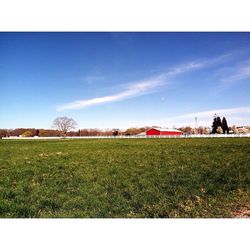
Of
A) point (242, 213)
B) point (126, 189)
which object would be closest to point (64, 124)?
point (126, 189)

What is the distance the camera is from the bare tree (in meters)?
12.1

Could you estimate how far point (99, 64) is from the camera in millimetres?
10391

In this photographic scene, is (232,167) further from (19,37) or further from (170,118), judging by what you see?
(19,37)

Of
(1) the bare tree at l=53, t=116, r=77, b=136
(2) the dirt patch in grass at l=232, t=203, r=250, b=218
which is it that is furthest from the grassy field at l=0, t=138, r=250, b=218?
(1) the bare tree at l=53, t=116, r=77, b=136

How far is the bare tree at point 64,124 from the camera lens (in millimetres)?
12089

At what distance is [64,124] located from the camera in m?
13.4

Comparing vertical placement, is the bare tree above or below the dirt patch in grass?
above

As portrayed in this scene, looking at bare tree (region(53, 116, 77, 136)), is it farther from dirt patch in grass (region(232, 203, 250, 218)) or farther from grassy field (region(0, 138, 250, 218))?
dirt patch in grass (region(232, 203, 250, 218))

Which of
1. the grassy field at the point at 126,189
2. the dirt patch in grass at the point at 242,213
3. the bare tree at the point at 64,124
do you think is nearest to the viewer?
the dirt patch in grass at the point at 242,213

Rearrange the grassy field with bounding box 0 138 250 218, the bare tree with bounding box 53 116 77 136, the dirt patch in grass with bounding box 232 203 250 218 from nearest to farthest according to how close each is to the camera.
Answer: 1. the dirt patch in grass with bounding box 232 203 250 218
2. the grassy field with bounding box 0 138 250 218
3. the bare tree with bounding box 53 116 77 136

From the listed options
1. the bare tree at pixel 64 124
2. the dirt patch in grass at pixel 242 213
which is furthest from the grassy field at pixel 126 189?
the bare tree at pixel 64 124

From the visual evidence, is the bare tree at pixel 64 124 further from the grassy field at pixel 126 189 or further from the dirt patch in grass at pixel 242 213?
the dirt patch in grass at pixel 242 213
